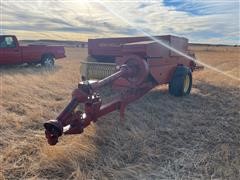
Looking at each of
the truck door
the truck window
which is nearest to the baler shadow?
the truck door

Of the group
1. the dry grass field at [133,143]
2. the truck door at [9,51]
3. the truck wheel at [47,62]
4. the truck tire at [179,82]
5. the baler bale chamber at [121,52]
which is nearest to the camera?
the dry grass field at [133,143]

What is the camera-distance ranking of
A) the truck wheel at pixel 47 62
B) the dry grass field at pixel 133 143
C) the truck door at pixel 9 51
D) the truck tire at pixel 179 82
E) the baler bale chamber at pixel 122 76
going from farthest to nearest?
the truck wheel at pixel 47 62, the truck door at pixel 9 51, the truck tire at pixel 179 82, the baler bale chamber at pixel 122 76, the dry grass field at pixel 133 143

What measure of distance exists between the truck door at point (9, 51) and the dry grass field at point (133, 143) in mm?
6477

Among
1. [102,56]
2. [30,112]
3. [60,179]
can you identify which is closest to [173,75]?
[102,56]

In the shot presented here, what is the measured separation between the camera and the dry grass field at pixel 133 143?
14.1 feet

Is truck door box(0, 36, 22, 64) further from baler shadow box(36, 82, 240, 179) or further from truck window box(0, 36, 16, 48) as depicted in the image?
baler shadow box(36, 82, 240, 179)

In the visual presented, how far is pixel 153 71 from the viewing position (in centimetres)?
741

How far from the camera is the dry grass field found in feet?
14.1

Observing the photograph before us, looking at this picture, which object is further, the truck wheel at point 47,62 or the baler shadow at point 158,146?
the truck wheel at point 47,62

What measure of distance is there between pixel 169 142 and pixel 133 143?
60 centimetres

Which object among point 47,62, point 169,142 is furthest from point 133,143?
point 47,62

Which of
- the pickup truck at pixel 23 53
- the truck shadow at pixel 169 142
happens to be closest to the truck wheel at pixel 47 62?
the pickup truck at pixel 23 53

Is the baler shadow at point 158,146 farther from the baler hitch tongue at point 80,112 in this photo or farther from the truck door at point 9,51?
the truck door at point 9,51

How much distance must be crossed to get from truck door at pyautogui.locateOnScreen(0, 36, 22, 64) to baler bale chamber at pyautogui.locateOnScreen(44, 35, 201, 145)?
6.16 m
